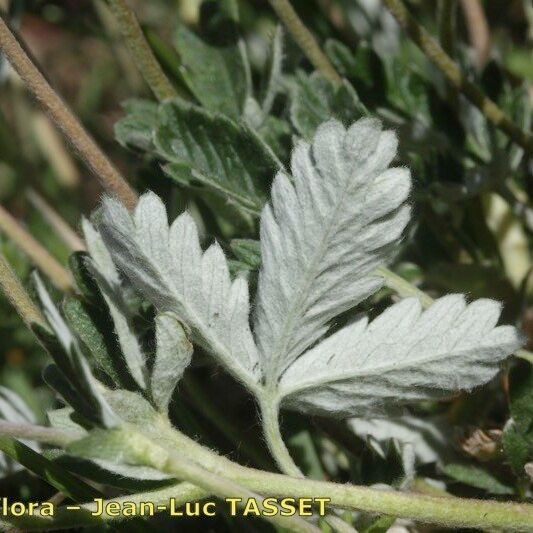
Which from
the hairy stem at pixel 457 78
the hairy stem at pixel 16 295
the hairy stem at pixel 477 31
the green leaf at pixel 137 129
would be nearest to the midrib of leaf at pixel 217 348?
the hairy stem at pixel 16 295

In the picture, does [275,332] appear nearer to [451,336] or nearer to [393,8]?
[451,336]

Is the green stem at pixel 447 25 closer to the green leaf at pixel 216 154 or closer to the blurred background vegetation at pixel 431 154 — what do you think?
the blurred background vegetation at pixel 431 154

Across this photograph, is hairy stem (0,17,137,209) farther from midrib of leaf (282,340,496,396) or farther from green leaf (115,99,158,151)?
midrib of leaf (282,340,496,396)

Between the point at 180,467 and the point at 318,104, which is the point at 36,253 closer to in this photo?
the point at 318,104

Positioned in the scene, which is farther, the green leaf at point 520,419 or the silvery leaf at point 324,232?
the green leaf at point 520,419

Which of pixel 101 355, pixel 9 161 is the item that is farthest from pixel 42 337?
pixel 9 161

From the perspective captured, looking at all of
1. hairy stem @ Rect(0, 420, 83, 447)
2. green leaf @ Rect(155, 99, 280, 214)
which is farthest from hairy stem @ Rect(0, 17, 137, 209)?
hairy stem @ Rect(0, 420, 83, 447)
